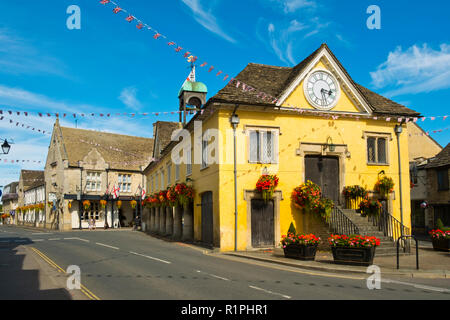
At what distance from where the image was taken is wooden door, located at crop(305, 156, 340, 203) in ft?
68.3

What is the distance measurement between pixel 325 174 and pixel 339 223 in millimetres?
3328

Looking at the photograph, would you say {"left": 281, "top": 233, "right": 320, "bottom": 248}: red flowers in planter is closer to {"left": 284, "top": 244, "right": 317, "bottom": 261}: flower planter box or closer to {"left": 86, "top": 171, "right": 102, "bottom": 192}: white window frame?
{"left": 284, "top": 244, "right": 317, "bottom": 261}: flower planter box

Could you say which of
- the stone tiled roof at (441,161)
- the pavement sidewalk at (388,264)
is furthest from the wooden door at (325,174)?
the stone tiled roof at (441,161)

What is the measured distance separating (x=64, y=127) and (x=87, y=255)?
43.5 m

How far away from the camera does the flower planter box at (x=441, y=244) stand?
18.7 metres

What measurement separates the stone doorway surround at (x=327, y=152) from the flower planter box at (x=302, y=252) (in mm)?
5685

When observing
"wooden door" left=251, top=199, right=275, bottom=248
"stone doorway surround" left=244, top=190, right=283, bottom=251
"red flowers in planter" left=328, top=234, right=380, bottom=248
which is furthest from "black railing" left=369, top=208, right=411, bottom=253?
"red flowers in planter" left=328, top=234, right=380, bottom=248

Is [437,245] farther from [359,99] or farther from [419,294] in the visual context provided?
[419,294]

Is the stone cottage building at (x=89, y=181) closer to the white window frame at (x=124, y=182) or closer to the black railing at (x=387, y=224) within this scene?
the white window frame at (x=124, y=182)

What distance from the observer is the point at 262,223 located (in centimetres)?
1967

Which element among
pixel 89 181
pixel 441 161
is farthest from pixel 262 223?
pixel 89 181

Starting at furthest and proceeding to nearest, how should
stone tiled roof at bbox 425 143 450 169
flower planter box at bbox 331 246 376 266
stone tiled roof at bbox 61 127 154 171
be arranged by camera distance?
stone tiled roof at bbox 61 127 154 171, stone tiled roof at bbox 425 143 450 169, flower planter box at bbox 331 246 376 266

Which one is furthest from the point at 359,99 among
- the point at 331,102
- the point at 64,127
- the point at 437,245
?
the point at 64,127

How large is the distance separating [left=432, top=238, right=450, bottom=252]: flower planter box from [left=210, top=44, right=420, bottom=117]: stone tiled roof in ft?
22.0
